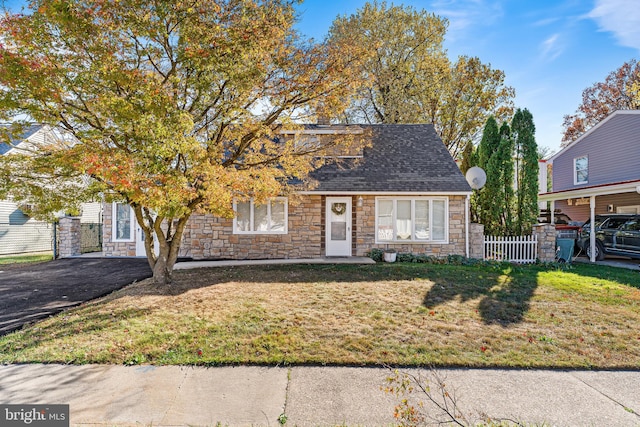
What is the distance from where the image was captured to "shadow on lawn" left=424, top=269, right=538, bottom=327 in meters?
5.92

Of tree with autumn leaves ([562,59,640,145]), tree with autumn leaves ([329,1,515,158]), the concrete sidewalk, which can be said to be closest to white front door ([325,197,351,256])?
A: the concrete sidewalk

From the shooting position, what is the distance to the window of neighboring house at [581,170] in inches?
712

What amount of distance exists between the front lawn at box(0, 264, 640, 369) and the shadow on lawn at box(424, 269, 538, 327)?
0.09 ft

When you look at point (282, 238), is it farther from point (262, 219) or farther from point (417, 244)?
point (417, 244)

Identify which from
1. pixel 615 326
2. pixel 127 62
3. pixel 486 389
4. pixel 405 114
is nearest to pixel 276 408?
pixel 486 389

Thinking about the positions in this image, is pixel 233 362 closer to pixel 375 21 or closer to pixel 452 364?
pixel 452 364

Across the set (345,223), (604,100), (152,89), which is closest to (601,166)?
(604,100)

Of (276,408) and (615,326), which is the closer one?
(276,408)

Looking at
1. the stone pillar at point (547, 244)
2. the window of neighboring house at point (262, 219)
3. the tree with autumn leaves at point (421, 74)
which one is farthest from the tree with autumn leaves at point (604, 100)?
the window of neighboring house at point (262, 219)

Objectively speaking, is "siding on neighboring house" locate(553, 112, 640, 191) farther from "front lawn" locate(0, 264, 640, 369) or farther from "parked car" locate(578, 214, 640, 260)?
"front lawn" locate(0, 264, 640, 369)

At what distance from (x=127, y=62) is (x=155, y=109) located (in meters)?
1.43

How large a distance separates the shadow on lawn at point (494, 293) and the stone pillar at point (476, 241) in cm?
256

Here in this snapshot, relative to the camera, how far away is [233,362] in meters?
4.12

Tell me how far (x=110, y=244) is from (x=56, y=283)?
4428 millimetres
